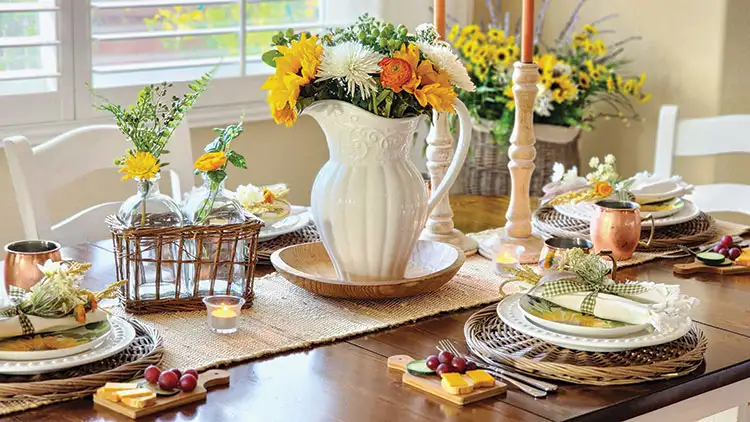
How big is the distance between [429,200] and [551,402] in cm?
51

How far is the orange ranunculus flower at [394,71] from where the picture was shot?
152 cm

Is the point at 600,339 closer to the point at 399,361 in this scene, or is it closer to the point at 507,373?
the point at 507,373

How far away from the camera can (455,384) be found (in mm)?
1257

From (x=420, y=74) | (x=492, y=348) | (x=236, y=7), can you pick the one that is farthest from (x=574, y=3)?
(x=492, y=348)

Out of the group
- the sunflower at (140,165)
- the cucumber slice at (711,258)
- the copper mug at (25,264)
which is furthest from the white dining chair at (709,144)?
the copper mug at (25,264)

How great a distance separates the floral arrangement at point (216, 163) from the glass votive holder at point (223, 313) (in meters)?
0.13

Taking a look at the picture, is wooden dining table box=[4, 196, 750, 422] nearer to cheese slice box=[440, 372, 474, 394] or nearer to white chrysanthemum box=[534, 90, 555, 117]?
cheese slice box=[440, 372, 474, 394]

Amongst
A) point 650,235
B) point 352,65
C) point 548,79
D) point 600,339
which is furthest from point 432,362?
point 548,79

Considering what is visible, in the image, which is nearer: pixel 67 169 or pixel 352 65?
pixel 352 65

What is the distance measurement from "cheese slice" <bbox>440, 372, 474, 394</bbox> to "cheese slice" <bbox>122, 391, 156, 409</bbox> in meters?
0.34

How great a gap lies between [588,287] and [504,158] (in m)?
1.63

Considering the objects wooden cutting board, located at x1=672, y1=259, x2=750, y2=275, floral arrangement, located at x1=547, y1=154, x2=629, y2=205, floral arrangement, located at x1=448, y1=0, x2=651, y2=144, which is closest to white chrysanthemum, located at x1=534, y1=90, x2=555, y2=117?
floral arrangement, located at x1=448, y1=0, x2=651, y2=144

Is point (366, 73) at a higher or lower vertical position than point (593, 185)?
higher

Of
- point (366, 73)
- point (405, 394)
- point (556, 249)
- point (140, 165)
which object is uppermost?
point (366, 73)
